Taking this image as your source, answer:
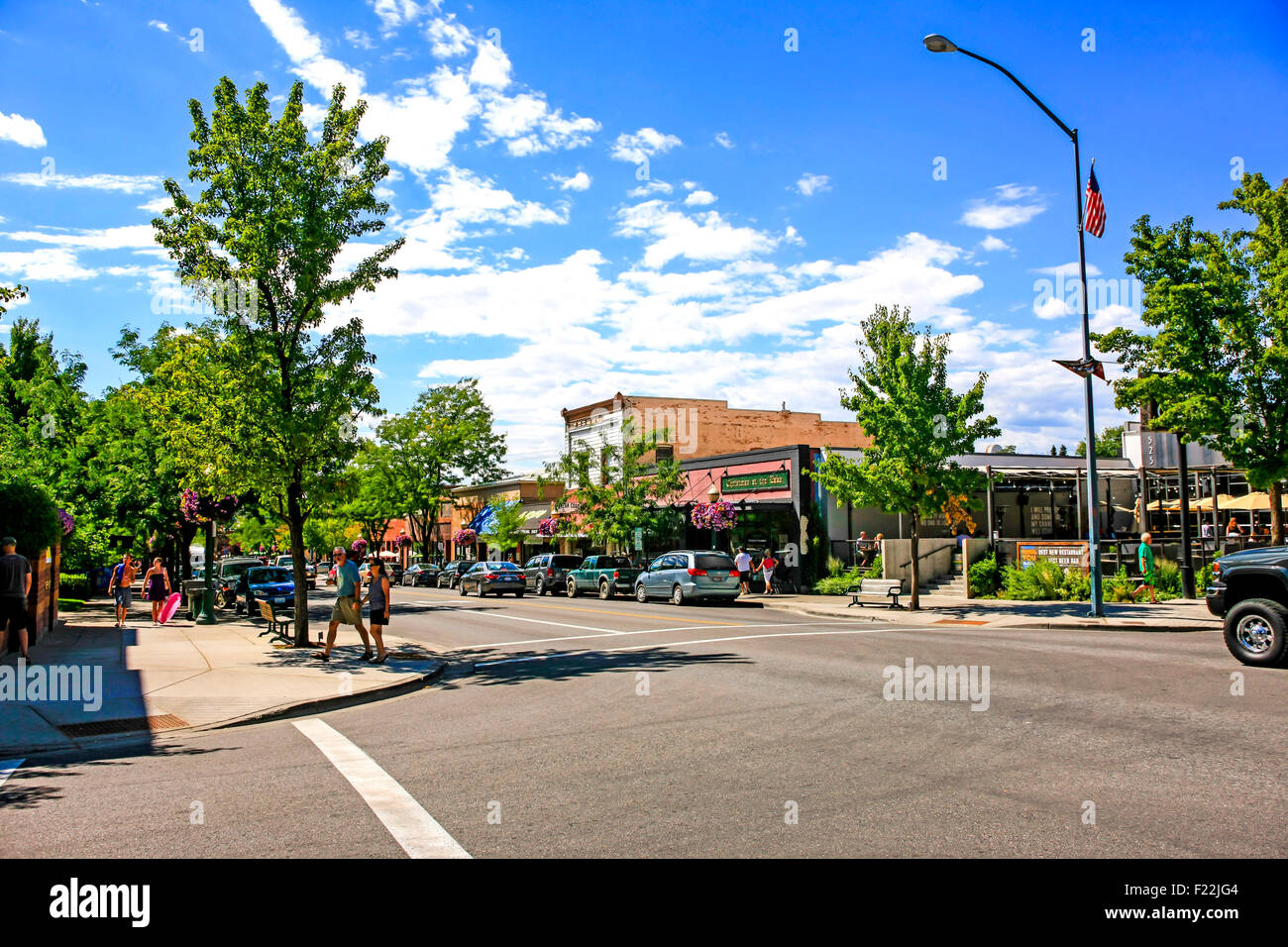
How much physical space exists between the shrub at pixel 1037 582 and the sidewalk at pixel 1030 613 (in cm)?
42

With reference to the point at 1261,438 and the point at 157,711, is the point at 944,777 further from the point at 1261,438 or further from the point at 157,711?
the point at 1261,438

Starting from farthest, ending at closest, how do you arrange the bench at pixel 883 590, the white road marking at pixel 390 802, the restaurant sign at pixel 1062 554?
the restaurant sign at pixel 1062 554, the bench at pixel 883 590, the white road marking at pixel 390 802

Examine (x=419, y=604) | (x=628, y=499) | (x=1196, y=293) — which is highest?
(x=1196, y=293)

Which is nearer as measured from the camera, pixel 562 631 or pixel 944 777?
pixel 944 777

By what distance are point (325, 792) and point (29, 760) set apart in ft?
12.0

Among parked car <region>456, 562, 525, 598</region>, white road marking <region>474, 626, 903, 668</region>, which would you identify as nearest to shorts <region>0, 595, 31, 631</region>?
white road marking <region>474, 626, 903, 668</region>

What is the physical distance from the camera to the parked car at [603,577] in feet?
108

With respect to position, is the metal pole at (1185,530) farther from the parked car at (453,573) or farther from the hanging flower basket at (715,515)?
the parked car at (453,573)

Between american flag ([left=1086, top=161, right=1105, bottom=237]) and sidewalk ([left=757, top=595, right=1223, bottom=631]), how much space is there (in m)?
8.13

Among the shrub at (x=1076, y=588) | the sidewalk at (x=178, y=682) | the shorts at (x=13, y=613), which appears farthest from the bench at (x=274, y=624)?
the shrub at (x=1076, y=588)

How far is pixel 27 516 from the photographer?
17.2 metres

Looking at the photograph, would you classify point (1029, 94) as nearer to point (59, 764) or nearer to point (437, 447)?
point (59, 764)

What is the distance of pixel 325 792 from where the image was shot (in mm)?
6637
